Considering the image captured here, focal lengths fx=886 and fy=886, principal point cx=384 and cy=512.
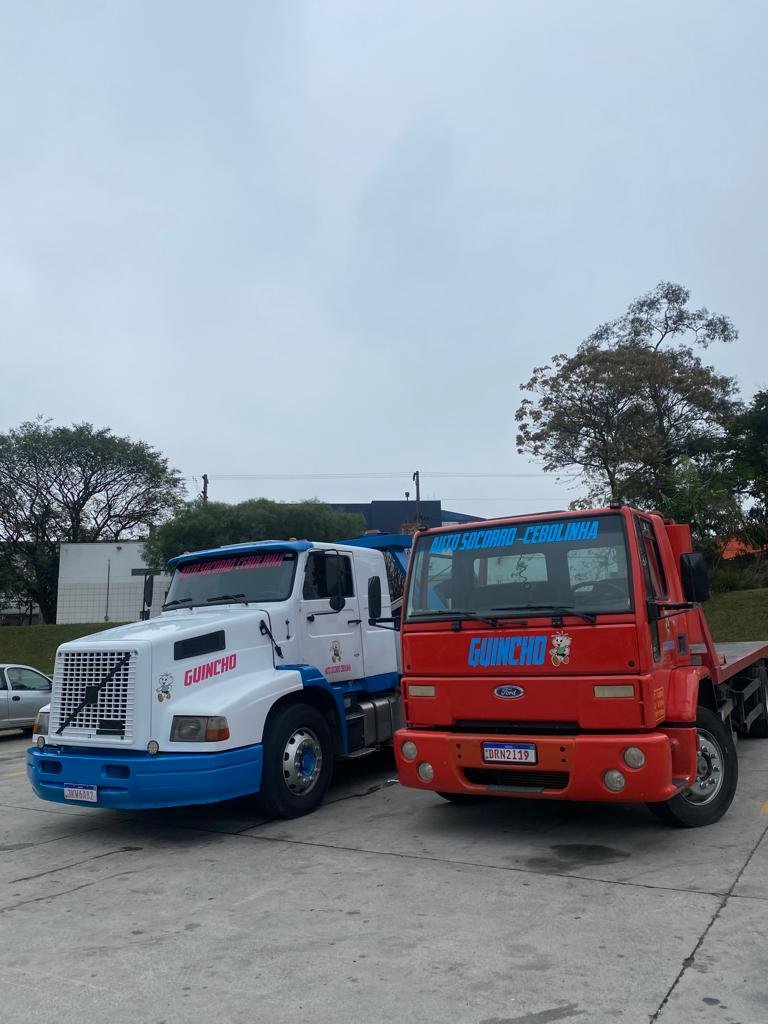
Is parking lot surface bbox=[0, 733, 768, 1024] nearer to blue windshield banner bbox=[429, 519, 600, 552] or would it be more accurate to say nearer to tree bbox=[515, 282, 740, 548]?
blue windshield banner bbox=[429, 519, 600, 552]

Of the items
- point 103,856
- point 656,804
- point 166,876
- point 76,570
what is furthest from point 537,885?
point 76,570

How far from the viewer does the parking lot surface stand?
407 centimetres

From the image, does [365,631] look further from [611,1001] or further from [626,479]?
[626,479]

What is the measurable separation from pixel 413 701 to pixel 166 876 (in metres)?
2.24

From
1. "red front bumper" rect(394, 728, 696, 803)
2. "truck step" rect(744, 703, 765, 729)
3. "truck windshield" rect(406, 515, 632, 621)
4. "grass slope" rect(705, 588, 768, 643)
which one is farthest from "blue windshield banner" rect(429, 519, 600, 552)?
"grass slope" rect(705, 588, 768, 643)

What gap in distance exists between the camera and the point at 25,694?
1653cm

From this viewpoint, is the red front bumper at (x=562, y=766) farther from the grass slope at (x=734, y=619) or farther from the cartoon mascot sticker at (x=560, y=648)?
the grass slope at (x=734, y=619)

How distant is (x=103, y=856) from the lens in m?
7.01

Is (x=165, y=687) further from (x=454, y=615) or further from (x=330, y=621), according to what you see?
(x=454, y=615)

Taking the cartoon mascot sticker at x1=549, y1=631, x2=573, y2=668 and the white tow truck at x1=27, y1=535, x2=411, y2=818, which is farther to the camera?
the white tow truck at x1=27, y1=535, x2=411, y2=818

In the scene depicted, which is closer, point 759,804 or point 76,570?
point 759,804

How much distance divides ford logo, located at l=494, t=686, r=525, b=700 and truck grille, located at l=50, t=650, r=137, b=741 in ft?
9.57

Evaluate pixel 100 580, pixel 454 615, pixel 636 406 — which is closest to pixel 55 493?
pixel 100 580

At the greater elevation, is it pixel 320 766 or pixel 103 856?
pixel 320 766
